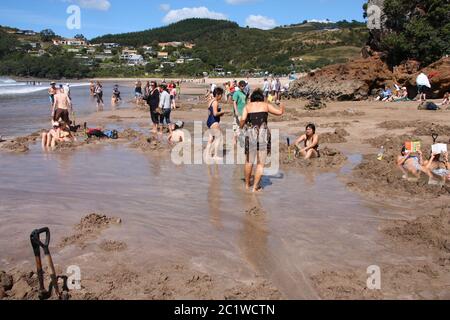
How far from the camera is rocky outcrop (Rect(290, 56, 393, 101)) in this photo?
23641mm

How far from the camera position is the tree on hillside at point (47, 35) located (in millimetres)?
174875

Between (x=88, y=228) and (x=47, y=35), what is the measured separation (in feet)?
635

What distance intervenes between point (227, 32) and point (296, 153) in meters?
180

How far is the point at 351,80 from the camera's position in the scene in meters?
23.9

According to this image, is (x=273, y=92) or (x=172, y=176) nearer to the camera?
(x=172, y=176)

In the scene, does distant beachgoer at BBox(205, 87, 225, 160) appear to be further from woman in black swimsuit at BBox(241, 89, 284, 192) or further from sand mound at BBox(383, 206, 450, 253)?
sand mound at BBox(383, 206, 450, 253)

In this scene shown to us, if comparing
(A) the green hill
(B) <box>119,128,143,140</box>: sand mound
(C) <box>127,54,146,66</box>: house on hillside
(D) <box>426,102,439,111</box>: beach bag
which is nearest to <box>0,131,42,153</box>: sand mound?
(B) <box>119,128,143,140</box>: sand mound

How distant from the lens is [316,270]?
4578 mm

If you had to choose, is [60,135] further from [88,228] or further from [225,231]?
[225,231]

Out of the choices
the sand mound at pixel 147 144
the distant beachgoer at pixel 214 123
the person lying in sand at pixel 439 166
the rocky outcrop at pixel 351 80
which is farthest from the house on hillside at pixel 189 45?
the person lying in sand at pixel 439 166

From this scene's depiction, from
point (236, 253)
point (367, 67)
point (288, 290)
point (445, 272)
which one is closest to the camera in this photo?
point (288, 290)

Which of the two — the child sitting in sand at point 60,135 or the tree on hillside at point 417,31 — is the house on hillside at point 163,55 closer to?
the tree on hillside at point 417,31
